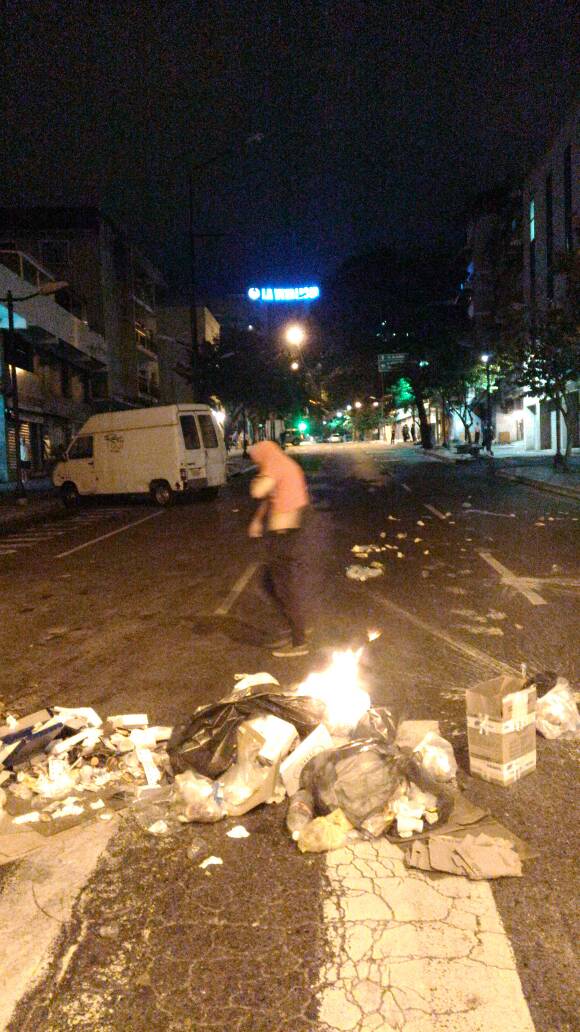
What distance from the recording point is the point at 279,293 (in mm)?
112938

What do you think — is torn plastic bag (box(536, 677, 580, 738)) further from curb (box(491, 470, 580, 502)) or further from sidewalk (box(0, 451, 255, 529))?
sidewalk (box(0, 451, 255, 529))

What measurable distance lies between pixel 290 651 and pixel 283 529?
1.03 meters

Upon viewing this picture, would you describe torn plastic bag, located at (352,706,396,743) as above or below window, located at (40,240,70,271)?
below

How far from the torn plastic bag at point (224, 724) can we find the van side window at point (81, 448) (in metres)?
18.6

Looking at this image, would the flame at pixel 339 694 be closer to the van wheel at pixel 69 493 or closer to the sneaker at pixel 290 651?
the sneaker at pixel 290 651

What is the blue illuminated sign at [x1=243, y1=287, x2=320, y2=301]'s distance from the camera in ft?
356

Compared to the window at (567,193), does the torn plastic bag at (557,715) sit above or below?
below

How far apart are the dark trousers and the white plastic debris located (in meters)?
2.97

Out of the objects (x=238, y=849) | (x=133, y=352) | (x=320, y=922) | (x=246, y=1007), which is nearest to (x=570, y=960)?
(x=320, y=922)

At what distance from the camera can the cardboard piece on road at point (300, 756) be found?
394cm

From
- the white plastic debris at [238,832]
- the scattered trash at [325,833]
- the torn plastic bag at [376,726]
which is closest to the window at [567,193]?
the torn plastic bag at [376,726]

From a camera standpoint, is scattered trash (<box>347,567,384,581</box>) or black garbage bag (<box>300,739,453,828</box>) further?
scattered trash (<box>347,567,384,581</box>)

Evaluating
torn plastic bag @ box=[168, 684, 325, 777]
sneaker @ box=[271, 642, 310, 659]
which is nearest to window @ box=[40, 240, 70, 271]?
sneaker @ box=[271, 642, 310, 659]

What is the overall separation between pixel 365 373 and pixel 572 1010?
87751mm
